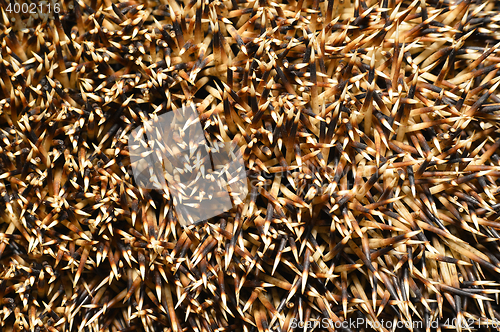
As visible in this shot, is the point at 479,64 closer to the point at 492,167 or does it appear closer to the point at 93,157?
the point at 492,167

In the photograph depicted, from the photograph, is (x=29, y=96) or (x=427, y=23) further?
(x=29, y=96)

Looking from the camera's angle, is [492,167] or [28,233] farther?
[28,233]

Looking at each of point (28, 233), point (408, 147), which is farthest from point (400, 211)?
point (28, 233)

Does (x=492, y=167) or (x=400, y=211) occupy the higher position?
(x=492, y=167)

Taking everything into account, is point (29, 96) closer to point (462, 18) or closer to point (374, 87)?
point (374, 87)

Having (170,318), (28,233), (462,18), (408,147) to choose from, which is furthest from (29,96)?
(462,18)

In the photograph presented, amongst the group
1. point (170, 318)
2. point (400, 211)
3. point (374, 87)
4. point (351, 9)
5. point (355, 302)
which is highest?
point (351, 9)
